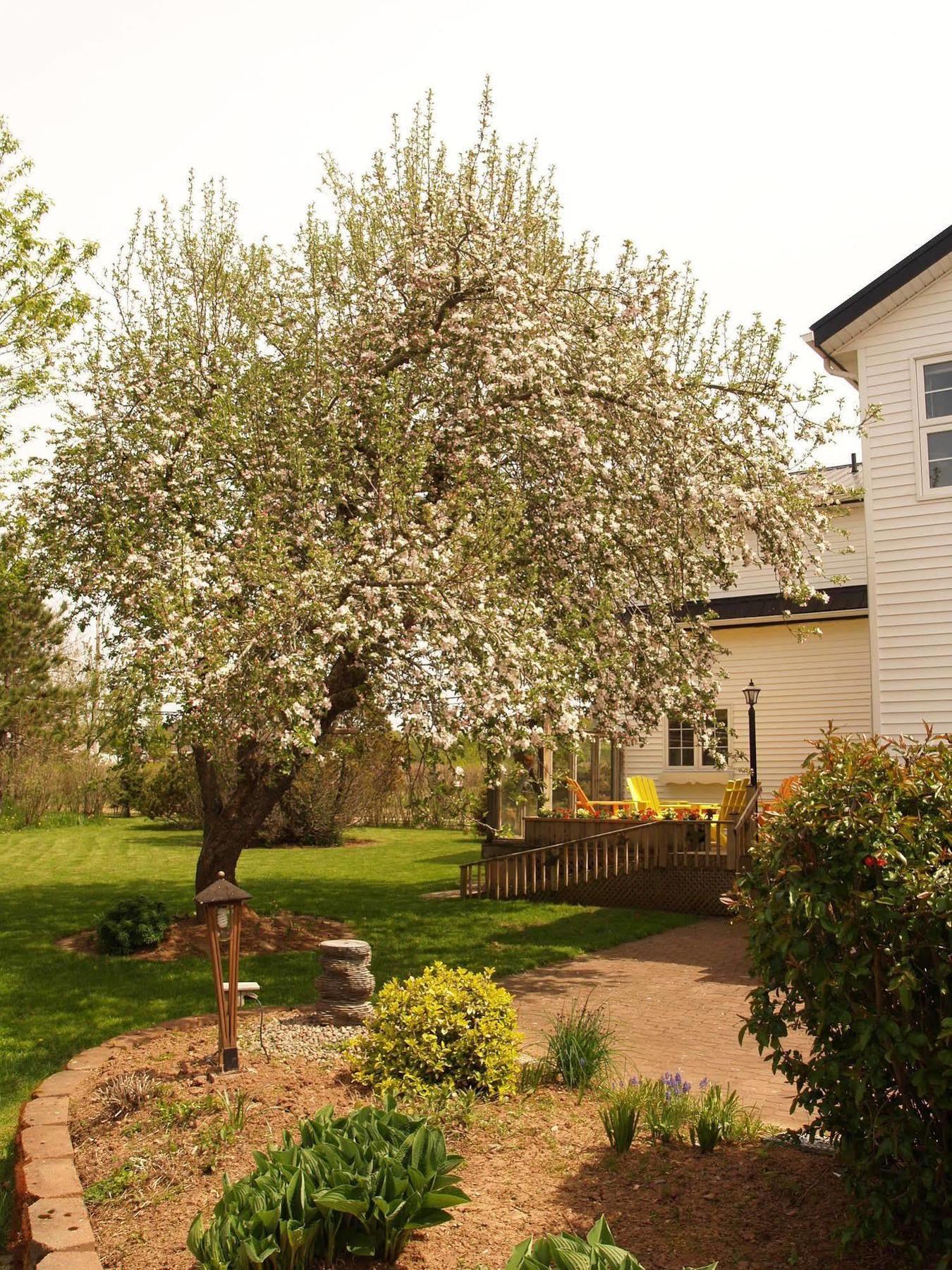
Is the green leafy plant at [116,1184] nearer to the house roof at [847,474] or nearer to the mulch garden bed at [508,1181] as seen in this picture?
the mulch garden bed at [508,1181]

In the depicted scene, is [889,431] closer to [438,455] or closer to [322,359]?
[438,455]

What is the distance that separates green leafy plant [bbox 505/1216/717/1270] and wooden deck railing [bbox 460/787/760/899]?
11071mm

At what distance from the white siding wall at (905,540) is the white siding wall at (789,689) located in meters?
5.03

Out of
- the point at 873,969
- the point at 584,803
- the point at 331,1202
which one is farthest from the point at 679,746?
the point at 331,1202

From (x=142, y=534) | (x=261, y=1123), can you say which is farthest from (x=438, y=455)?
(x=261, y=1123)

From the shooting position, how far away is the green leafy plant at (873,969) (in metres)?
3.34

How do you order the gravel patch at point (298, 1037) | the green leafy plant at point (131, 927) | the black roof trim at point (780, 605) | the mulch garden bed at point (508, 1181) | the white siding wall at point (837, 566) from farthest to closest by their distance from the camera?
the white siding wall at point (837, 566), the black roof trim at point (780, 605), the green leafy plant at point (131, 927), the gravel patch at point (298, 1037), the mulch garden bed at point (508, 1181)

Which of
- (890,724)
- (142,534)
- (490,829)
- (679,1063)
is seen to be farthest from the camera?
(490,829)

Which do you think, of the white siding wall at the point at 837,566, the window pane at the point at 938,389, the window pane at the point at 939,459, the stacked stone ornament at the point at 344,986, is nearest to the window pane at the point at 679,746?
the white siding wall at the point at 837,566

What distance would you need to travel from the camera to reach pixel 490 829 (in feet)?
56.6

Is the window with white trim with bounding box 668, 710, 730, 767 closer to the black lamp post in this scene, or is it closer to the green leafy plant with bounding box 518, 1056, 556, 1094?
the black lamp post

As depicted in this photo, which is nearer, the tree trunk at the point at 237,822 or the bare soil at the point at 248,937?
the bare soil at the point at 248,937

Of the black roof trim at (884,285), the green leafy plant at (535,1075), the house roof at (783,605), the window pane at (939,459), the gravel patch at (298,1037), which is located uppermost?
the black roof trim at (884,285)

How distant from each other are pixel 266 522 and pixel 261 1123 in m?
5.67
